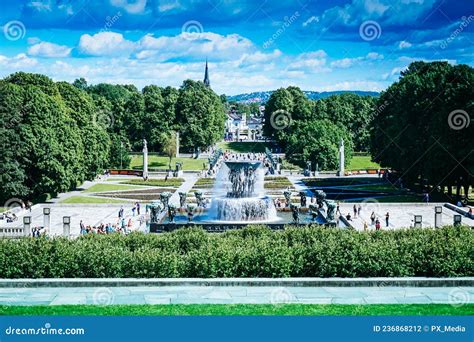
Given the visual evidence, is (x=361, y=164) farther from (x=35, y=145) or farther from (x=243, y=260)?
(x=243, y=260)

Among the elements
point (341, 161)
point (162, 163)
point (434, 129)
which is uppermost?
point (434, 129)

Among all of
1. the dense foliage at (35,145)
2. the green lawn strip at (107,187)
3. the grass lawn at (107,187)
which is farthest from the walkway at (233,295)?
the grass lawn at (107,187)

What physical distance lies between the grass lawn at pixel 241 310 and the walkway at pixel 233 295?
1.60 ft

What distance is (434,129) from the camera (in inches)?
2196

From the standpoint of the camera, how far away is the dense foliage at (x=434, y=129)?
53219 mm

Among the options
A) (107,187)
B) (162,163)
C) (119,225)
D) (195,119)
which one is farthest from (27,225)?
(195,119)

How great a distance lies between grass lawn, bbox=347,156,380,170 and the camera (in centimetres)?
9334

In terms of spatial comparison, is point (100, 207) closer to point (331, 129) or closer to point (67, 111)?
point (67, 111)

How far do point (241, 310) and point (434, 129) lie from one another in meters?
41.9

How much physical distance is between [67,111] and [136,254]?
45.2 meters

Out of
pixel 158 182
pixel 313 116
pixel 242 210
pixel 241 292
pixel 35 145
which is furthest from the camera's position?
pixel 313 116

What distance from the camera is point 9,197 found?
52.6 m

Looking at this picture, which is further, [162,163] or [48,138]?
[162,163]

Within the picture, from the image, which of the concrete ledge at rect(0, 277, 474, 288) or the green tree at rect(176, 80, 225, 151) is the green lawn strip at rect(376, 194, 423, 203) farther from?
the green tree at rect(176, 80, 225, 151)
